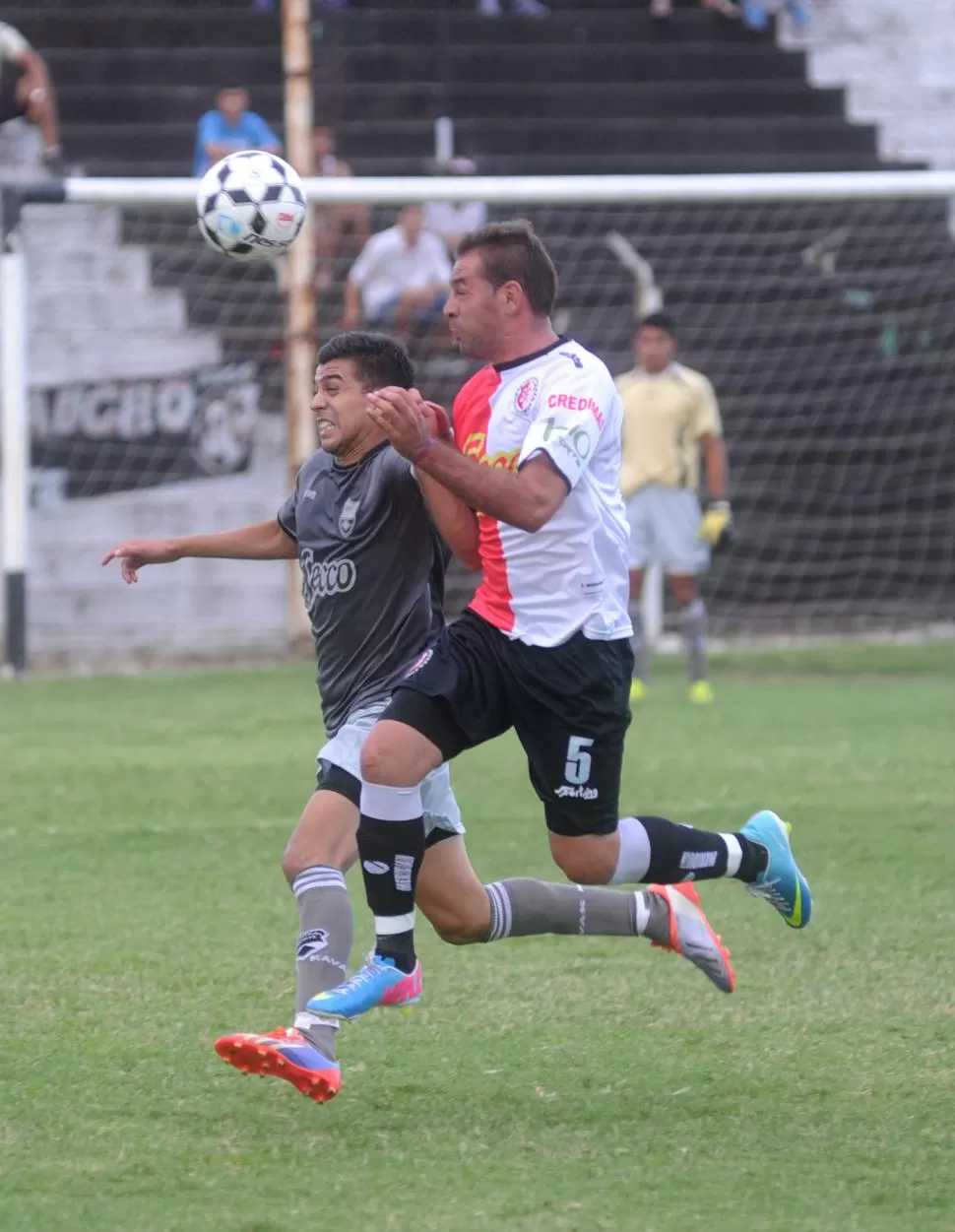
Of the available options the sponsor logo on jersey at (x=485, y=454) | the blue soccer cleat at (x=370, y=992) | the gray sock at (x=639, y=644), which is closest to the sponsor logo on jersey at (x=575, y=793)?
the blue soccer cleat at (x=370, y=992)

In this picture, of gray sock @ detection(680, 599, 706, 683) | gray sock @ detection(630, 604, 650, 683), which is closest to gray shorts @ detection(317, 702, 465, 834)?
gray sock @ detection(630, 604, 650, 683)

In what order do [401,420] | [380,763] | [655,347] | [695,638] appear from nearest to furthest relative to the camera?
[401,420]
[380,763]
[655,347]
[695,638]

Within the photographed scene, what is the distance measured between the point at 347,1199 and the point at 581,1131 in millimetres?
671

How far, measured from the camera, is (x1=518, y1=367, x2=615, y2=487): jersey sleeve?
458cm

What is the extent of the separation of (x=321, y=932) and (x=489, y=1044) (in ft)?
2.17

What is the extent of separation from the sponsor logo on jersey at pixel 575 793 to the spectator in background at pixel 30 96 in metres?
12.8

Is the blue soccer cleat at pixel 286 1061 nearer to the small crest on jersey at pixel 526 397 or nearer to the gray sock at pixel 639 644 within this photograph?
the small crest on jersey at pixel 526 397

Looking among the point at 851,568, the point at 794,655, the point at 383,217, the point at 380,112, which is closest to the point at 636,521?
the point at 794,655

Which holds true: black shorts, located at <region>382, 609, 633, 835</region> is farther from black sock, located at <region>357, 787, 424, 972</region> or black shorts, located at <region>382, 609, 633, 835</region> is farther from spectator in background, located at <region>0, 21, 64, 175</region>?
spectator in background, located at <region>0, 21, 64, 175</region>

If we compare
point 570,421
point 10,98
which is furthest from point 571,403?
point 10,98

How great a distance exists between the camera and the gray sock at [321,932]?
4.53 metres

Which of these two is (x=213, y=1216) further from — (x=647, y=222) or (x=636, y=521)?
(x=647, y=222)

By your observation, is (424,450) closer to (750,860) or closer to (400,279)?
(750,860)

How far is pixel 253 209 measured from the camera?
6176 millimetres
